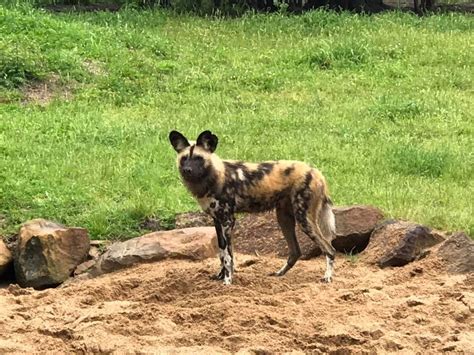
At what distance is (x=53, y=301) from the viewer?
22.8ft

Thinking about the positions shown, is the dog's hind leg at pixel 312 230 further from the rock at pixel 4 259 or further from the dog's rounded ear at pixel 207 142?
the rock at pixel 4 259

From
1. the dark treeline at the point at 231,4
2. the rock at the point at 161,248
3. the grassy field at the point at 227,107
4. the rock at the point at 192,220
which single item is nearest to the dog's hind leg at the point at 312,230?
the rock at the point at 161,248

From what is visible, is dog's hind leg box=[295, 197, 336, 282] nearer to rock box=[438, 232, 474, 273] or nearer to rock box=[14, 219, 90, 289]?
rock box=[438, 232, 474, 273]

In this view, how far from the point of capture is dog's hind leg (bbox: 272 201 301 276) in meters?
7.33

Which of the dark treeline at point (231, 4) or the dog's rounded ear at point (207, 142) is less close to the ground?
the dog's rounded ear at point (207, 142)

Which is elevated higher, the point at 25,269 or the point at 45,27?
the point at 45,27

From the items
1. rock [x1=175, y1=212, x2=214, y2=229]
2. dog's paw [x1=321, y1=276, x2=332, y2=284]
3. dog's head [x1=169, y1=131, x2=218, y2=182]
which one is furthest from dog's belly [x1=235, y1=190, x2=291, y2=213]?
rock [x1=175, y1=212, x2=214, y2=229]

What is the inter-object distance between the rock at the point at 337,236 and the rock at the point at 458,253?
0.79 meters

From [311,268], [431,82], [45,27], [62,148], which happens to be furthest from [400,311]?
[45,27]

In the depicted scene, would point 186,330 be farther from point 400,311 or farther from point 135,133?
point 135,133

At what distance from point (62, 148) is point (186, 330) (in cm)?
496

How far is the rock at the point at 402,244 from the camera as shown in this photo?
741 cm

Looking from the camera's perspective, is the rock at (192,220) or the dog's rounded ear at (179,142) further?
the rock at (192,220)

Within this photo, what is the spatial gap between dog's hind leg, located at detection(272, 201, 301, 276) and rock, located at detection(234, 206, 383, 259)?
1.78ft
